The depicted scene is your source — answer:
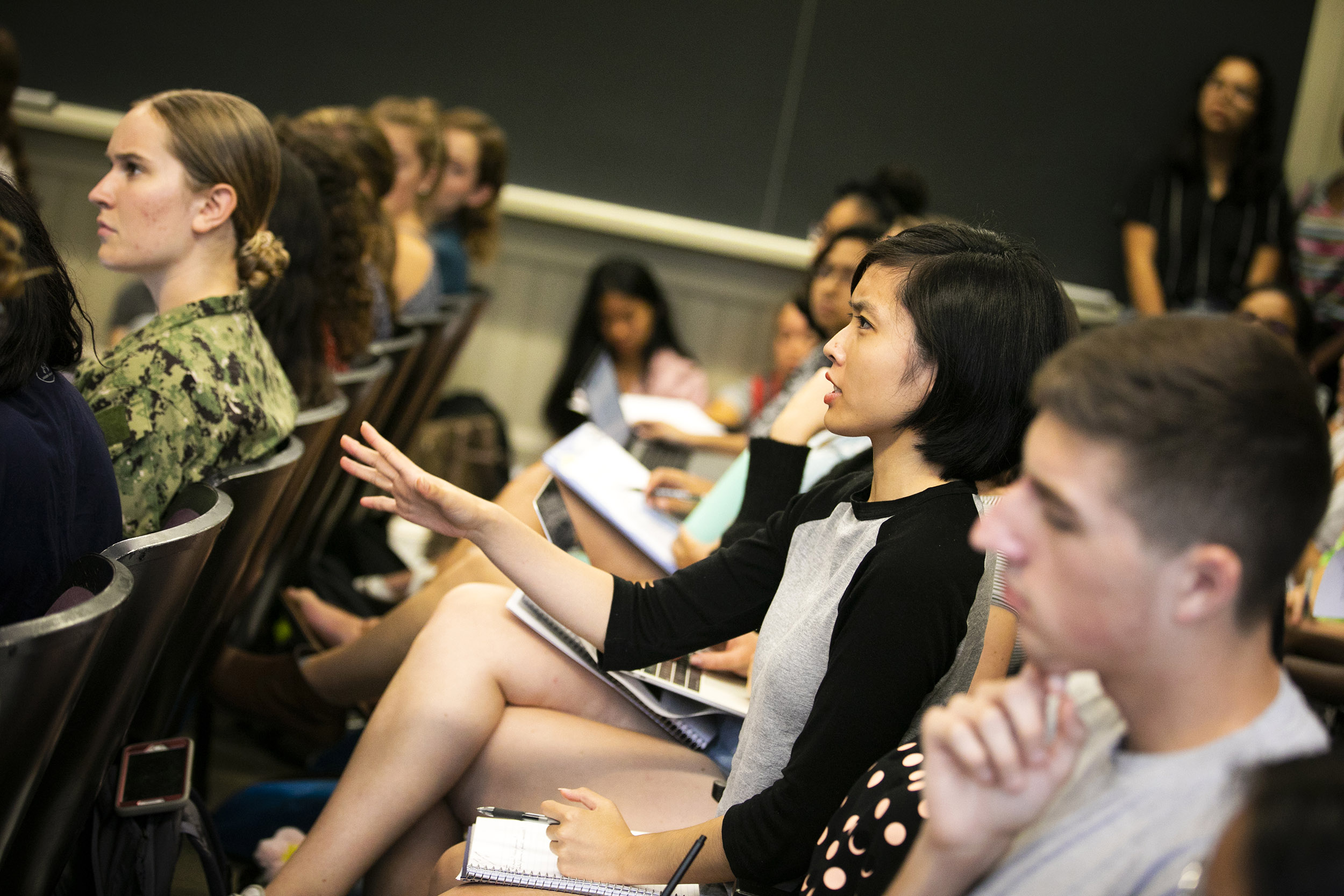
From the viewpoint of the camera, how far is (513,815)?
1232 mm

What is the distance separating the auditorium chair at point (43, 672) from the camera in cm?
85

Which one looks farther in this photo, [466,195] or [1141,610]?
[466,195]

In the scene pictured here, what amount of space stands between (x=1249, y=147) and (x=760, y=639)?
3.53m

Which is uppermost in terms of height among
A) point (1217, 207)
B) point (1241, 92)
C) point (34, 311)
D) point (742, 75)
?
point (1241, 92)

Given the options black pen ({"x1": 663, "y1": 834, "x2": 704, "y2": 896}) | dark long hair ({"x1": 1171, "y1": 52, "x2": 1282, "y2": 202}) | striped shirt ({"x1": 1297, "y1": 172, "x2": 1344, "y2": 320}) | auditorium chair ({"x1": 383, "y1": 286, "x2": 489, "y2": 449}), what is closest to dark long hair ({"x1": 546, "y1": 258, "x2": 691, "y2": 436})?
auditorium chair ({"x1": 383, "y1": 286, "x2": 489, "y2": 449})

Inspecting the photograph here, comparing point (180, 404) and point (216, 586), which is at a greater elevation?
point (180, 404)

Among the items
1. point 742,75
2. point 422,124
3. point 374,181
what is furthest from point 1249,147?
point 374,181

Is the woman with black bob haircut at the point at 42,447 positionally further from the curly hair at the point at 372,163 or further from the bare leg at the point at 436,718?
the curly hair at the point at 372,163

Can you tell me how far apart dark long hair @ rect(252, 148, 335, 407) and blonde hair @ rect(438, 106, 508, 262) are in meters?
1.64

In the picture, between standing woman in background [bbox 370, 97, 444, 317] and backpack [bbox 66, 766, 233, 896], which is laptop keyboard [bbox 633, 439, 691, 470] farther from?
backpack [bbox 66, 766, 233, 896]

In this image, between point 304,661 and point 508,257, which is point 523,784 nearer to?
point 304,661

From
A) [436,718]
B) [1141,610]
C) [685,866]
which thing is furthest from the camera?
[436,718]

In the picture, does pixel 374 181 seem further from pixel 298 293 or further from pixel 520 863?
pixel 520 863

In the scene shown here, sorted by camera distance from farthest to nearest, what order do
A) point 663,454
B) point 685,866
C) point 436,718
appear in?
point 663,454
point 436,718
point 685,866
